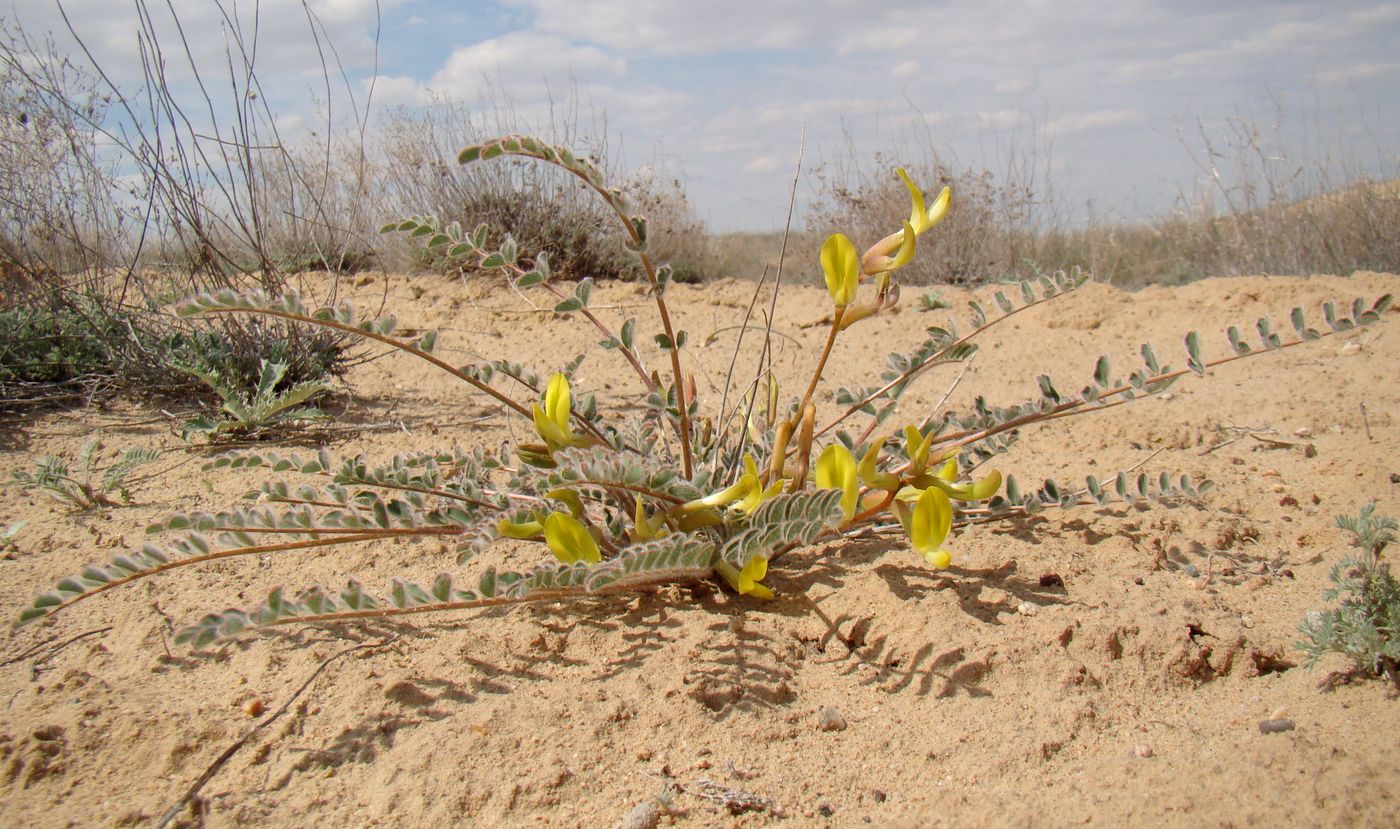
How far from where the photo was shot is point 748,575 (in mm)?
1517

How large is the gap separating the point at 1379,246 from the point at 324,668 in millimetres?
6314

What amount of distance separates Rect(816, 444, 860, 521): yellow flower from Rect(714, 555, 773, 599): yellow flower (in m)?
0.17

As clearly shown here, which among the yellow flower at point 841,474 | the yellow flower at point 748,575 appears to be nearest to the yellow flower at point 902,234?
the yellow flower at point 841,474

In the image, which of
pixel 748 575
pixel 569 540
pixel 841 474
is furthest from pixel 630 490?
pixel 841 474

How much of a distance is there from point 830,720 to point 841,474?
0.36 meters

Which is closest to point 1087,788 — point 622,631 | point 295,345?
point 622,631

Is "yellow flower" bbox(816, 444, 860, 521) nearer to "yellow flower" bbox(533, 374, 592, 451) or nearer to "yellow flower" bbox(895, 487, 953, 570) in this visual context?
"yellow flower" bbox(895, 487, 953, 570)

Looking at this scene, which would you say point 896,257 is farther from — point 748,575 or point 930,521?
point 748,575

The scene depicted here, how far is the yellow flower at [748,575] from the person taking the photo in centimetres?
151

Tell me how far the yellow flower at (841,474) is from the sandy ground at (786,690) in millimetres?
296

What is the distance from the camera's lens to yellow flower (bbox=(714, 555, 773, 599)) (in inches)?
59.5

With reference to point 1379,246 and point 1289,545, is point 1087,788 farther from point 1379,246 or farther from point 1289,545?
point 1379,246

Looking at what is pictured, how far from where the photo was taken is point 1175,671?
4.74ft

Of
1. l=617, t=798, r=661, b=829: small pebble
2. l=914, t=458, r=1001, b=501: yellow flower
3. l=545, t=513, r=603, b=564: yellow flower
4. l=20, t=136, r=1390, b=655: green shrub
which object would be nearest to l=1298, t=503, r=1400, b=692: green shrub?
l=20, t=136, r=1390, b=655: green shrub
